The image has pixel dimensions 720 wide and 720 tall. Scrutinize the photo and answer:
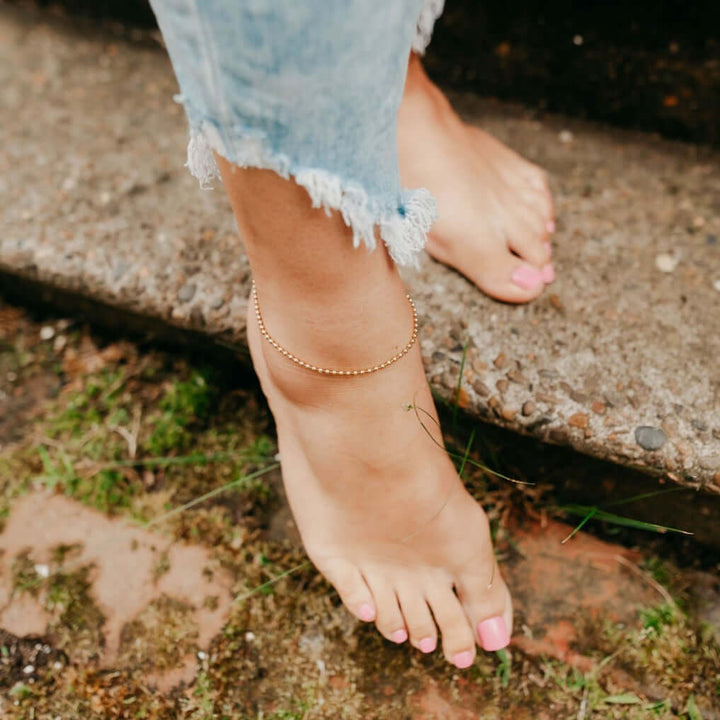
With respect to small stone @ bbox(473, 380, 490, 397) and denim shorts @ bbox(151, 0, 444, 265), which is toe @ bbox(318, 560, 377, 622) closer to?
small stone @ bbox(473, 380, 490, 397)

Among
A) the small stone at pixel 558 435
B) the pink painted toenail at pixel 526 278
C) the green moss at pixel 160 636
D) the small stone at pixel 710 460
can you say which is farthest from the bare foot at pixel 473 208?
the green moss at pixel 160 636

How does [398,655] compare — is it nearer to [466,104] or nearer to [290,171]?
[290,171]

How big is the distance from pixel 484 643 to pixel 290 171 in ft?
2.25

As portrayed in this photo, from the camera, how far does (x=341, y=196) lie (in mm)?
540

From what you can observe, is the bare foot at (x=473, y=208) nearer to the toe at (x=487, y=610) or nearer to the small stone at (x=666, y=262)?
the small stone at (x=666, y=262)

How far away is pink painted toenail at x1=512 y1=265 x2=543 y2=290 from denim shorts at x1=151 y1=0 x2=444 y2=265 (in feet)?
1.50

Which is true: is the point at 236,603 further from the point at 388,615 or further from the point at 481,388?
the point at 481,388

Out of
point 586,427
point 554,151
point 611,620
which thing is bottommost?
point 611,620

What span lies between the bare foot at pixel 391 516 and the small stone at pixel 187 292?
7.3 inches

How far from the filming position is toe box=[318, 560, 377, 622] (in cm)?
89

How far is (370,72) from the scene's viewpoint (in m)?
0.49

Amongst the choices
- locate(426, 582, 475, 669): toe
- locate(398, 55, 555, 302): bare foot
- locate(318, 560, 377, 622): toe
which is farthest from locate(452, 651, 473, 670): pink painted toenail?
locate(398, 55, 555, 302): bare foot

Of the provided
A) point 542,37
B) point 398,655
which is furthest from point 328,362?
point 542,37

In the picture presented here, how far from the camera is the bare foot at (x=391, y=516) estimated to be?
81cm
